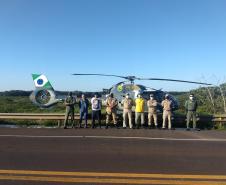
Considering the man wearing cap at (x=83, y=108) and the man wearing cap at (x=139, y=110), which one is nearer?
the man wearing cap at (x=139, y=110)

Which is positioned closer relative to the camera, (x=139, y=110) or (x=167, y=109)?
(x=167, y=109)

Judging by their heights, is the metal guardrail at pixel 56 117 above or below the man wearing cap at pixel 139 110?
below

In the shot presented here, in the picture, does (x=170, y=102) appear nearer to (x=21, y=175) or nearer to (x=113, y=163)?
(x=113, y=163)

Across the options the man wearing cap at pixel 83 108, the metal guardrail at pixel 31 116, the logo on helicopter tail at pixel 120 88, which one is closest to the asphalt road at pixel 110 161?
the man wearing cap at pixel 83 108

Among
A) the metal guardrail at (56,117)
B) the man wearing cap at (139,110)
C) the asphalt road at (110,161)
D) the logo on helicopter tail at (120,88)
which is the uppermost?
the logo on helicopter tail at (120,88)

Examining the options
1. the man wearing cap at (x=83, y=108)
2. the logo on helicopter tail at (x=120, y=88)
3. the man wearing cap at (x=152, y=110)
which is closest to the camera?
the man wearing cap at (x=152, y=110)

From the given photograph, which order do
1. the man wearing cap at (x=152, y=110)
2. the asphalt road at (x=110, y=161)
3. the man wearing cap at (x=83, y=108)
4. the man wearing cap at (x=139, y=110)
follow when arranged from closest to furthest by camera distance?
the asphalt road at (x=110, y=161), the man wearing cap at (x=152, y=110), the man wearing cap at (x=139, y=110), the man wearing cap at (x=83, y=108)

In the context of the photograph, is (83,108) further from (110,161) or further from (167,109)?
(110,161)

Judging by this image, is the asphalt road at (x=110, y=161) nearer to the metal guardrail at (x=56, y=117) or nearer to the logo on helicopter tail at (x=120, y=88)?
the metal guardrail at (x=56, y=117)

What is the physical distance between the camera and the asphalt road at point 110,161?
7387mm

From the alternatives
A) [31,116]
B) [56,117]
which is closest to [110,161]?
[56,117]

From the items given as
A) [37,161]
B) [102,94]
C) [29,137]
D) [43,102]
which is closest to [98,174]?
[37,161]

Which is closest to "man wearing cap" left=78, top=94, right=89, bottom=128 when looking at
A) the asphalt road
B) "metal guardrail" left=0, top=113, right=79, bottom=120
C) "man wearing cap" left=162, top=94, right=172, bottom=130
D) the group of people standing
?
the group of people standing

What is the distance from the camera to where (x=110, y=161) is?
9070 mm
